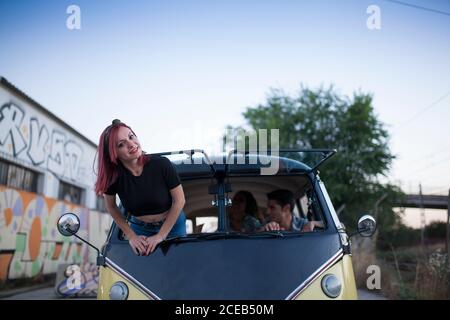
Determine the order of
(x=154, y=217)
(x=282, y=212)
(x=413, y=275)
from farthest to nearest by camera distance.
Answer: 1. (x=413, y=275)
2. (x=282, y=212)
3. (x=154, y=217)

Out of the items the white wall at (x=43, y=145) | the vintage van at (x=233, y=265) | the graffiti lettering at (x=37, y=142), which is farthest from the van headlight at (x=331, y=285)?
the graffiti lettering at (x=37, y=142)

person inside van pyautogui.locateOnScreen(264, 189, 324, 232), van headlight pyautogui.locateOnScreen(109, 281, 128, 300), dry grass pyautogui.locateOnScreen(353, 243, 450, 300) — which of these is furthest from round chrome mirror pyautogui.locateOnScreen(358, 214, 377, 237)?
dry grass pyautogui.locateOnScreen(353, 243, 450, 300)

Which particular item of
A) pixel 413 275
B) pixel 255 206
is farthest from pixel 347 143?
pixel 255 206

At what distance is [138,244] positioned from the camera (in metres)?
3.13

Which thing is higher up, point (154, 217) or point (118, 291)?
point (154, 217)

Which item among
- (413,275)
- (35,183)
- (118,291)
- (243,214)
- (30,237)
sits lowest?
(413,275)

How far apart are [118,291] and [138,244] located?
1.10ft

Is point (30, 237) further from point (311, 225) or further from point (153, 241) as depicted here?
point (153, 241)

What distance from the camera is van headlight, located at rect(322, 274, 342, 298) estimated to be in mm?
3056

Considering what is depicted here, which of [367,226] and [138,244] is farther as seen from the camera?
[367,226]

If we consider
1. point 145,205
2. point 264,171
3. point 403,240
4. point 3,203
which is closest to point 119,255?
point 145,205

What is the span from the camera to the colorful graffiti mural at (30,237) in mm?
12188

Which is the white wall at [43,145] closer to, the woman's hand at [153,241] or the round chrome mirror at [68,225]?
the round chrome mirror at [68,225]
